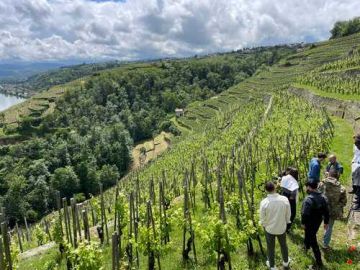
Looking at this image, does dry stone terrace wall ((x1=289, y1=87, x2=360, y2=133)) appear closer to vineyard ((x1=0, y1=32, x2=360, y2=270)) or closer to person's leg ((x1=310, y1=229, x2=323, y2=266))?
vineyard ((x1=0, y1=32, x2=360, y2=270))

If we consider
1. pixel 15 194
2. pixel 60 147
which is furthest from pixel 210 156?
pixel 60 147

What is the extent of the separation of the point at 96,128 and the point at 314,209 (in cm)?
9567

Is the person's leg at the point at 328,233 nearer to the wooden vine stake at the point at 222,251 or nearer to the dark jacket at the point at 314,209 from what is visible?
the dark jacket at the point at 314,209

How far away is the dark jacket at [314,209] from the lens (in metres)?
9.16

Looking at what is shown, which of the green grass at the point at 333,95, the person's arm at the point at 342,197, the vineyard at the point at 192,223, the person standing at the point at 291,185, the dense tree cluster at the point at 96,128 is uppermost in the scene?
the person standing at the point at 291,185

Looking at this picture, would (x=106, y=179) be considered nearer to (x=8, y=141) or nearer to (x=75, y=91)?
(x=8, y=141)

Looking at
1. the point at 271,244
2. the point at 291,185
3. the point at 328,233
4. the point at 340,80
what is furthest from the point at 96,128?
the point at 271,244

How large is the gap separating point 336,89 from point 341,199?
114 ft

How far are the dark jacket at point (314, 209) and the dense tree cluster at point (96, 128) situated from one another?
62327 millimetres

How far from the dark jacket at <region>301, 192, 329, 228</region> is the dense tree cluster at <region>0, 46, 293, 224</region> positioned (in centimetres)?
6233

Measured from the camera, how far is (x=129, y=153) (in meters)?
96.1

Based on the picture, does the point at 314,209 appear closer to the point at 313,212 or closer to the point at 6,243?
the point at 313,212

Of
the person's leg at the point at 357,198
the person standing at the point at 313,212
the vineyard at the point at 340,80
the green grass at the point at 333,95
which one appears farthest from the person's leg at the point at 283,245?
the vineyard at the point at 340,80

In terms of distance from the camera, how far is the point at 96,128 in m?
101
